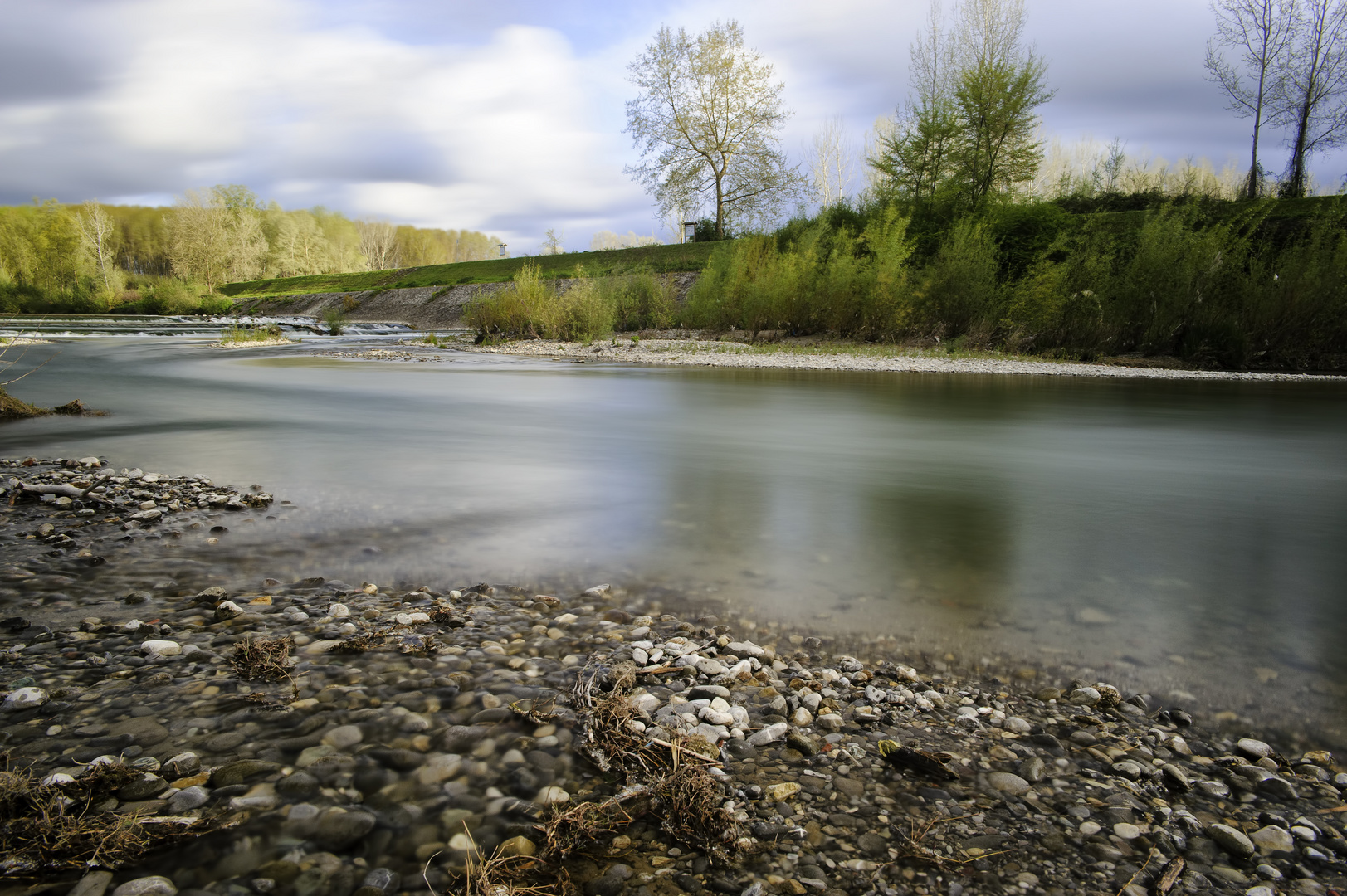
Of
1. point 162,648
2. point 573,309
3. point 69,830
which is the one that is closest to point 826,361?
point 573,309

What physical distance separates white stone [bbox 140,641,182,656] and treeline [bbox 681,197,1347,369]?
56.0 feet

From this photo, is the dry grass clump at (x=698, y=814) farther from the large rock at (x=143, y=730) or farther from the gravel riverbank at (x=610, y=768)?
the large rock at (x=143, y=730)

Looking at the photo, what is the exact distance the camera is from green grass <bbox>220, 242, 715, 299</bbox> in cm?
3109

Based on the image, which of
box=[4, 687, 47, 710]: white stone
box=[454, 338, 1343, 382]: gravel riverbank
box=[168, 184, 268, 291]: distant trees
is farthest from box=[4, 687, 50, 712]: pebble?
box=[168, 184, 268, 291]: distant trees

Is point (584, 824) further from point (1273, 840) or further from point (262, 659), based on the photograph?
point (1273, 840)

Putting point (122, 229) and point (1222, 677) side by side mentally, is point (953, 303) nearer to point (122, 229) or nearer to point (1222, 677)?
point (1222, 677)

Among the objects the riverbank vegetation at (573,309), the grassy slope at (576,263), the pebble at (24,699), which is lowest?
the pebble at (24,699)

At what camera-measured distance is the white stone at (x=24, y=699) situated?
2.00 m

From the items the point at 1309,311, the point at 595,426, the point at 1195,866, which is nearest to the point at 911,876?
the point at 1195,866

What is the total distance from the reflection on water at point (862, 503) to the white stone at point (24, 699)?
1289 mm

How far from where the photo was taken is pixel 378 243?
362 feet

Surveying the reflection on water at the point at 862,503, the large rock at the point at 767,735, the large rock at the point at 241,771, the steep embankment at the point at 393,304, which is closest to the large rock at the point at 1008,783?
the large rock at the point at 767,735

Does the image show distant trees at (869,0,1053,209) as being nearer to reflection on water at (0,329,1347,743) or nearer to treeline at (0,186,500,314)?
reflection on water at (0,329,1347,743)

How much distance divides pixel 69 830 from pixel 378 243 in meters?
122
